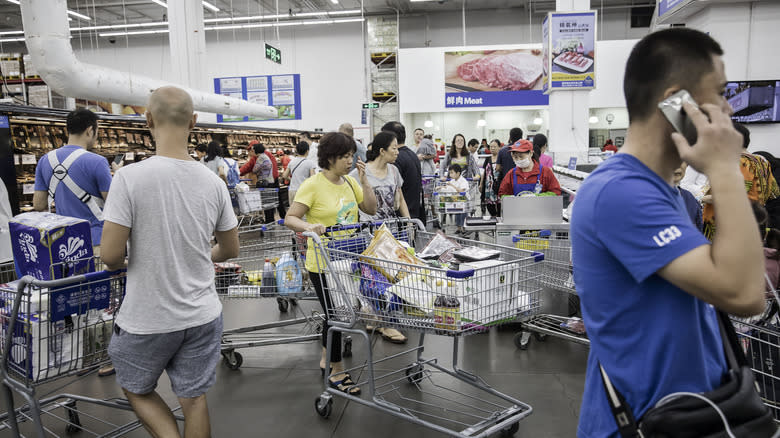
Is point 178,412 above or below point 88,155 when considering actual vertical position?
below

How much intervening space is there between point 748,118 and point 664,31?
13000 mm

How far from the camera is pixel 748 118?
1155 cm

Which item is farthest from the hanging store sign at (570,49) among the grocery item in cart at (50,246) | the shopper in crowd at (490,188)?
the grocery item in cart at (50,246)

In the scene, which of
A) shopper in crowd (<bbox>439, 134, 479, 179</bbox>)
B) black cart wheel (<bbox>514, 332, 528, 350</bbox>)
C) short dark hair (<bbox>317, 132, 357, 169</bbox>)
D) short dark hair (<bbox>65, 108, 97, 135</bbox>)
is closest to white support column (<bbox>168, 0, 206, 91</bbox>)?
shopper in crowd (<bbox>439, 134, 479, 179</bbox>)

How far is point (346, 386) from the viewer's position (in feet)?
11.0

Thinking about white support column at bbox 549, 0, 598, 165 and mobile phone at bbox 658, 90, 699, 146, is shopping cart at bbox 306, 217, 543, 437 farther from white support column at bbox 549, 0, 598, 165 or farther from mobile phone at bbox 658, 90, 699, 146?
white support column at bbox 549, 0, 598, 165

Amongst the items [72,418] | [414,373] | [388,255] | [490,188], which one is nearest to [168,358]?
[388,255]

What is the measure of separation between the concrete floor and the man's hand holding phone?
7.70ft

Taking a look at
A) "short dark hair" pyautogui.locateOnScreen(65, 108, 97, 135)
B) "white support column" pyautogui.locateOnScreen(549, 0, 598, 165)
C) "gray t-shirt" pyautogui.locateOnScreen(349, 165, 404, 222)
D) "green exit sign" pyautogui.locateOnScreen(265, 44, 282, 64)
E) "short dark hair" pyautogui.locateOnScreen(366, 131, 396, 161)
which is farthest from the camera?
"green exit sign" pyautogui.locateOnScreen(265, 44, 282, 64)

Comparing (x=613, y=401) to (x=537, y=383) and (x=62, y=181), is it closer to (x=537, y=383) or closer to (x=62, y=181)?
(x=537, y=383)

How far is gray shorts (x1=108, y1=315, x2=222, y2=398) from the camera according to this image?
6.70 ft

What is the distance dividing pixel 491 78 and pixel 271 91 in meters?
8.23

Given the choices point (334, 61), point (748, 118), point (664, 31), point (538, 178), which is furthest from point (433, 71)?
point (664, 31)

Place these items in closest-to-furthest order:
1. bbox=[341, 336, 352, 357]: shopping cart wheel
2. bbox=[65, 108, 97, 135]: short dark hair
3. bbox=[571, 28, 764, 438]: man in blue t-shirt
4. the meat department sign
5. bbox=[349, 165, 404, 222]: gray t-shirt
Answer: bbox=[571, 28, 764, 438]: man in blue t-shirt < bbox=[65, 108, 97, 135]: short dark hair < bbox=[341, 336, 352, 357]: shopping cart wheel < bbox=[349, 165, 404, 222]: gray t-shirt < the meat department sign
